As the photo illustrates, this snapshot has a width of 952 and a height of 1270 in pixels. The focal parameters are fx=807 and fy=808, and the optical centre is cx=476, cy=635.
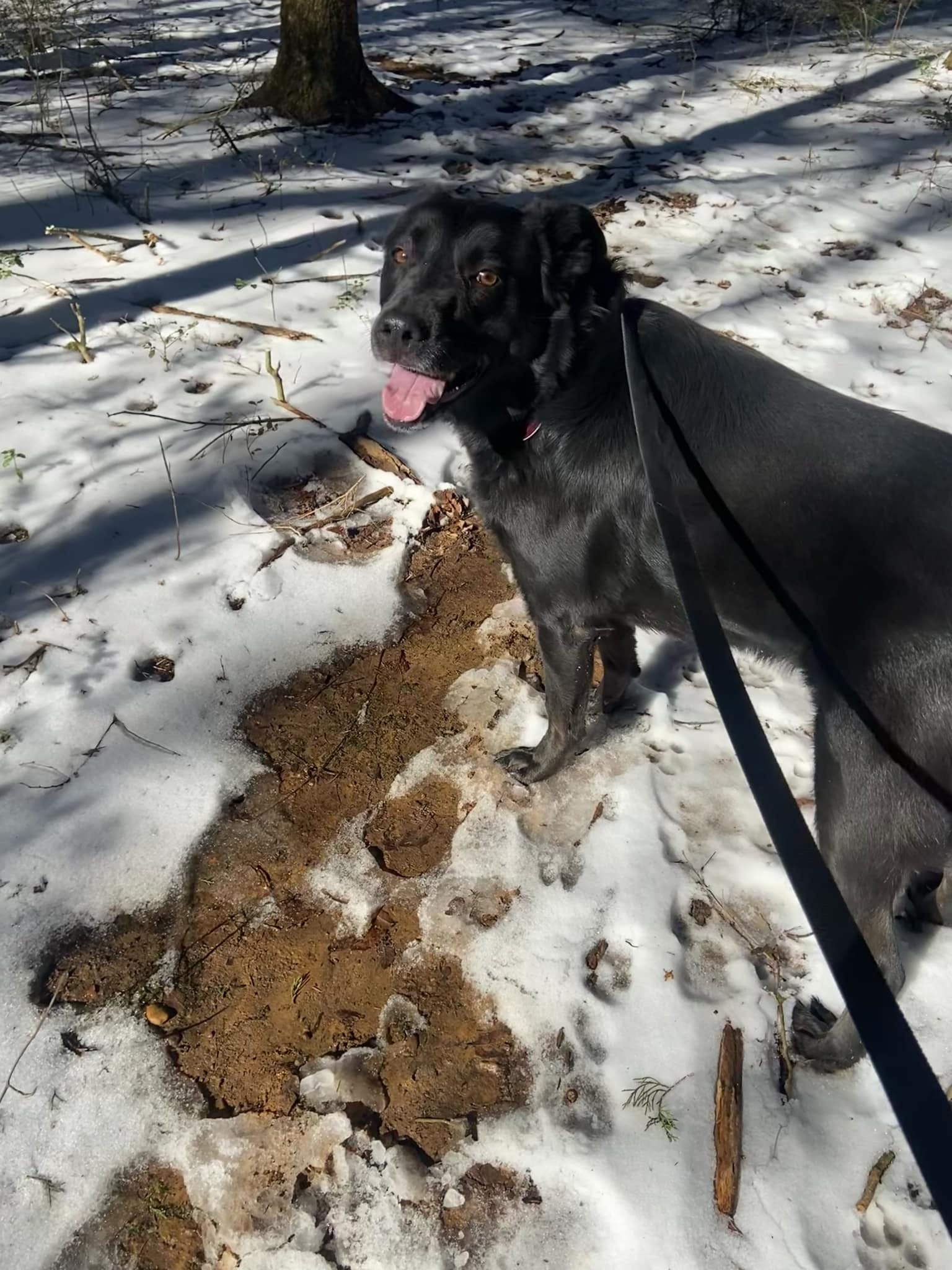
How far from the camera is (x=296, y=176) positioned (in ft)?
20.2

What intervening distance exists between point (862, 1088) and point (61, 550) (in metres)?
3.39

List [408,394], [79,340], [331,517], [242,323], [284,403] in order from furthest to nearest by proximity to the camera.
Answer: [242,323] → [79,340] → [284,403] → [331,517] → [408,394]

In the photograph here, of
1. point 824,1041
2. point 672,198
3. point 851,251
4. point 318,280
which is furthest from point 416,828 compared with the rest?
point 672,198

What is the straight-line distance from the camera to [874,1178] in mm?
1939

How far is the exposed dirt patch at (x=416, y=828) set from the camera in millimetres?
2646

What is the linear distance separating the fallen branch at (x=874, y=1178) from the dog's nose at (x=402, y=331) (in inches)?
96.8

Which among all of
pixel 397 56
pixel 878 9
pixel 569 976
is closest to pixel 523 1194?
pixel 569 976

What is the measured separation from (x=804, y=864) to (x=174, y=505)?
301 centimetres

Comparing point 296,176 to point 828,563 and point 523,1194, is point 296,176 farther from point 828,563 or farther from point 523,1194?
point 523,1194

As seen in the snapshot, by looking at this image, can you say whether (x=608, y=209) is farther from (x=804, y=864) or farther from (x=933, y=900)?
(x=804, y=864)

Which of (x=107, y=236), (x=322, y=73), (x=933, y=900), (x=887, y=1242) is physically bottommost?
(x=887, y=1242)

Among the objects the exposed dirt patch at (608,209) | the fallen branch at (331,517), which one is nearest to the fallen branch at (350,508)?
the fallen branch at (331,517)

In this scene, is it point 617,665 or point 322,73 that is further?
point 322,73

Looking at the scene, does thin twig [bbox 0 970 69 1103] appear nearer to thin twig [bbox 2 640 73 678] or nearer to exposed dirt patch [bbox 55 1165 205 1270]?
exposed dirt patch [bbox 55 1165 205 1270]
